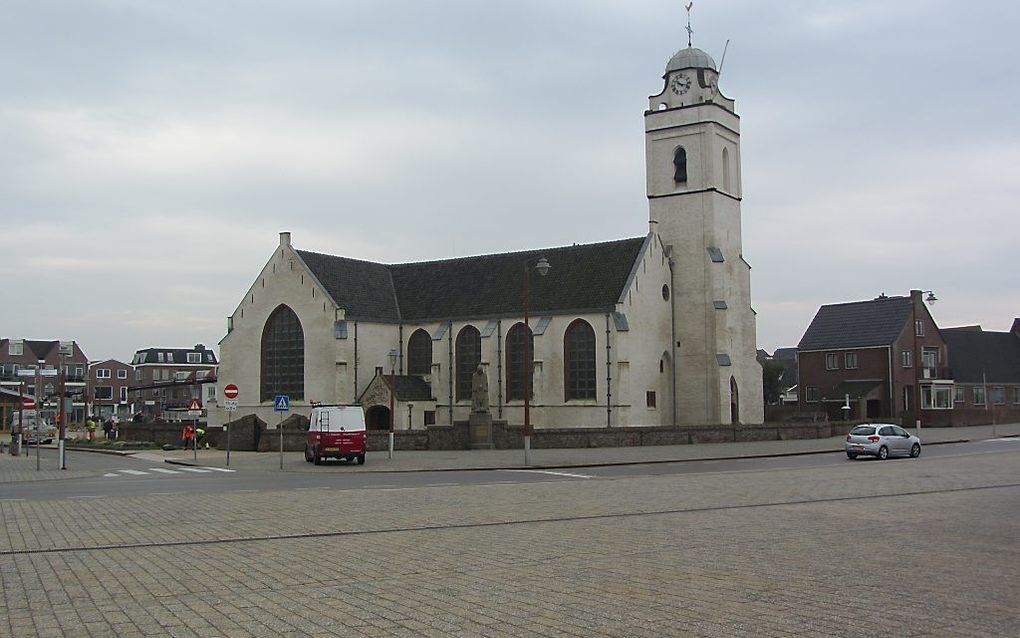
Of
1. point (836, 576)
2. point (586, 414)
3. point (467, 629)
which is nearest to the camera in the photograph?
point (467, 629)

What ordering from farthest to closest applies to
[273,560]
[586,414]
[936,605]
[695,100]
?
[695,100], [586,414], [273,560], [936,605]

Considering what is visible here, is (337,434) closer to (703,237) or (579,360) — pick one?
(579,360)

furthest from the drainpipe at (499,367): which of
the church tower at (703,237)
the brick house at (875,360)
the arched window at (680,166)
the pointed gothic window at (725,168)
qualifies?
the brick house at (875,360)

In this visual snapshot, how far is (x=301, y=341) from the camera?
203 feet

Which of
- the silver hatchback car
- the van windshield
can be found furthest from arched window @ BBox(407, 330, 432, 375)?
the silver hatchback car

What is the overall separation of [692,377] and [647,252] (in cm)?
805

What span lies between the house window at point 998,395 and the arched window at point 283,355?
57.2 meters

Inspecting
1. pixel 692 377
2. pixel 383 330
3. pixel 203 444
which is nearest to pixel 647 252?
pixel 692 377

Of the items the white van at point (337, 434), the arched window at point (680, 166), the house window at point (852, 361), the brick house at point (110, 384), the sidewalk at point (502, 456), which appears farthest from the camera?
the brick house at point (110, 384)

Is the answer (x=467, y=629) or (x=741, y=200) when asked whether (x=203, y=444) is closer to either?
(x=741, y=200)

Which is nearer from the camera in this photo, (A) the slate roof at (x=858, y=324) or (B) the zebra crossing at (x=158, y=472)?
(B) the zebra crossing at (x=158, y=472)

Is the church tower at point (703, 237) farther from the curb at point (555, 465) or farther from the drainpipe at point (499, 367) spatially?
the curb at point (555, 465)

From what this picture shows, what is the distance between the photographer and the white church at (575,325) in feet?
186

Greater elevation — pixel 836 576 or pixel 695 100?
pixel 695 100
